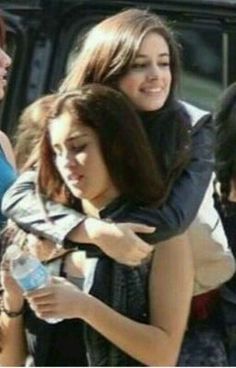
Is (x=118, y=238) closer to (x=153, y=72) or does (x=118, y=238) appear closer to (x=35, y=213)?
(x=35, y=213)

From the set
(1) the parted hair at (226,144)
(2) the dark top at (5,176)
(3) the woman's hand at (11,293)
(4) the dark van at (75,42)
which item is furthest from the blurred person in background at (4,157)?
(4) the dark van at (75,42)

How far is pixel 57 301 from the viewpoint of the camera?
3.05m

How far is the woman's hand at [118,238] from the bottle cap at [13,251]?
0.42 ft

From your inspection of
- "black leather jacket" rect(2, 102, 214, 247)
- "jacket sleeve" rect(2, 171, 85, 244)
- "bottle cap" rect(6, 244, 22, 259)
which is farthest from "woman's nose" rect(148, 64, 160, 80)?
"bottle cap" rect(6, 244, 22, 259)

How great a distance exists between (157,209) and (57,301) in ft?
1.04

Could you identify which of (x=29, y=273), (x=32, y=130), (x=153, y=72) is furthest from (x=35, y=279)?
(x=153, y=72)

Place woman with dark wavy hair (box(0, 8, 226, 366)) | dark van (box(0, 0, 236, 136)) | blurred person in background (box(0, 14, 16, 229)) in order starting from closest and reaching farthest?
woman with dark wavy hair (box(0, 8, 226, 366)) < blurred person in background (box(0, 14, 16, 229)) < dark van (box(0, 0, 236, 136))

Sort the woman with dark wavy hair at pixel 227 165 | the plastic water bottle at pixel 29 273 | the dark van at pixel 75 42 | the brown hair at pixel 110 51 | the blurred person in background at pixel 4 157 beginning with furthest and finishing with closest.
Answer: the dark van at pixel 75 42, the blurred person in background at pixel 4 157, the woman with dark wavy hair at pixel 227 165, the brown hair at pixel 110 51, the plastic water bottle at pixel 29 273

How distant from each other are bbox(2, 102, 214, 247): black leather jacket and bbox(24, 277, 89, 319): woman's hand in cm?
13

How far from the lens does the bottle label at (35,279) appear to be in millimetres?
3031

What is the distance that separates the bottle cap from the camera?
122 inches

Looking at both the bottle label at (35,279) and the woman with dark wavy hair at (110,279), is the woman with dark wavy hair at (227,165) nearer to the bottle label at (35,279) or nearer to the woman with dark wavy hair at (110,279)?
the woman with dark wavy hair at (110,279)

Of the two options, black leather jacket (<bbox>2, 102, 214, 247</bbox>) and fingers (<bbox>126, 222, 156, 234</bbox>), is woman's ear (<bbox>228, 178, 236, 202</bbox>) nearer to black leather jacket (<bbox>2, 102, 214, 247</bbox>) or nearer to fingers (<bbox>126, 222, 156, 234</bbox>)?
black leather jacket (<bbox>2, 102, 214, 247</bbox>)

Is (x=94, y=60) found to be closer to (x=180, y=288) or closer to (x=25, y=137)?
(x=25, y=137)
